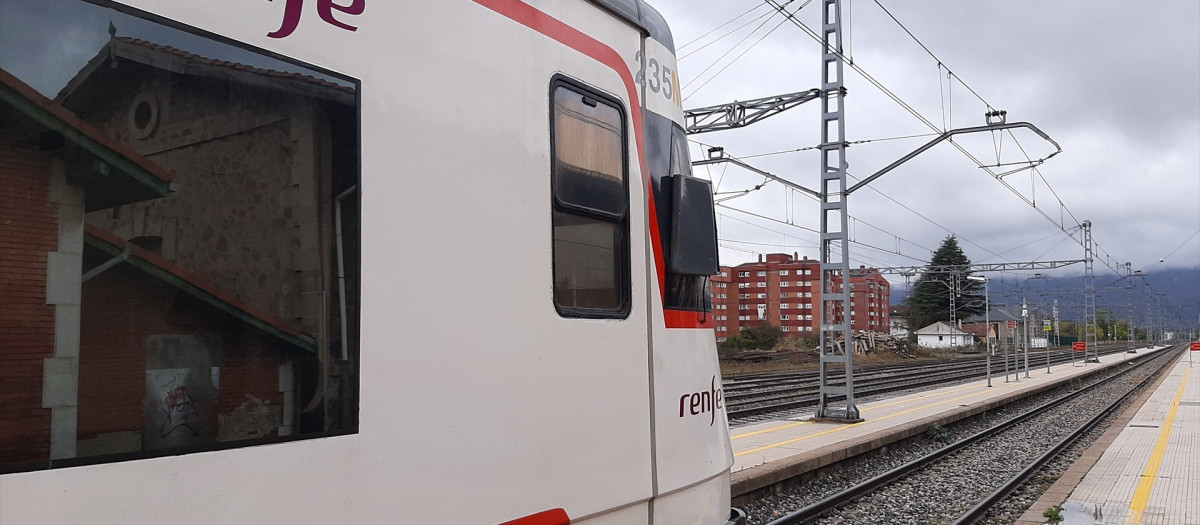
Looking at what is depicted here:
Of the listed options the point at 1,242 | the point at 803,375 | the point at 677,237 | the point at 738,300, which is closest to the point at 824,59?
the point at 677,237

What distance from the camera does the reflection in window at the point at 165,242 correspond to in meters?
1.72

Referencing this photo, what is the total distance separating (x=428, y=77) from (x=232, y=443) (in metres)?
1.16

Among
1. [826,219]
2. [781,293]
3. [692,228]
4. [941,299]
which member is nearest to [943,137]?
[826,219]

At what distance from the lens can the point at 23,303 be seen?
1706 millimetres

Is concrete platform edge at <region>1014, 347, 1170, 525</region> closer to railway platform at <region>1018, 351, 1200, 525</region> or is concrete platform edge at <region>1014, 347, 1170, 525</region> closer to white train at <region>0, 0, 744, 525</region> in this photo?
railway platform at <region>1018, 351, 1200, 525</region>

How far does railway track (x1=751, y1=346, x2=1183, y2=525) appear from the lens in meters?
9.48

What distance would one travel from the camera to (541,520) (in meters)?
2.79

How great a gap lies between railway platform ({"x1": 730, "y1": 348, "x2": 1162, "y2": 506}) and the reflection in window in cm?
764

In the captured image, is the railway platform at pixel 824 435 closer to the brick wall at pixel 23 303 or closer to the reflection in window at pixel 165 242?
the reflection in window at pixel 165 242

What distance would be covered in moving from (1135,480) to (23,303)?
12705mm

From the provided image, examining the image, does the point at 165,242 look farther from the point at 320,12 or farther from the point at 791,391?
the point at 791,391

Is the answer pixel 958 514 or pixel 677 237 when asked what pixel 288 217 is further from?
pixel 958 514

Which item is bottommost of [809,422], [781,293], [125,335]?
[809,422]

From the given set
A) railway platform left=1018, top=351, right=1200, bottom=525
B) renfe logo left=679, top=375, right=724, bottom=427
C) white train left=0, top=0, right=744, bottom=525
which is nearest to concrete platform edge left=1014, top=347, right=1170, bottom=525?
railway platform left=1018, top=351, right=1200, bottom=525
